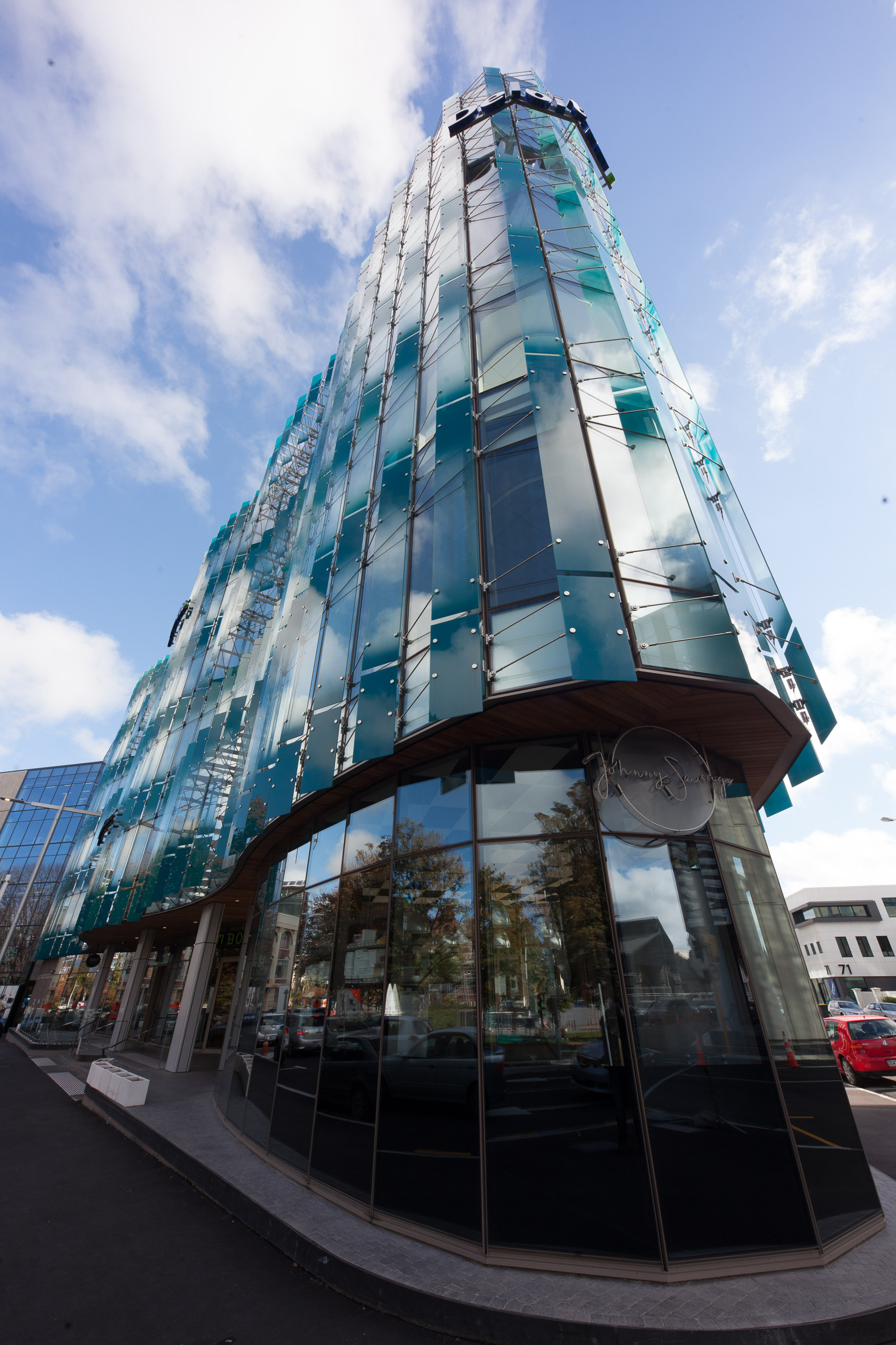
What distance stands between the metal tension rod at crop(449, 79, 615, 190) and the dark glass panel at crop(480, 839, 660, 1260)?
19574mm

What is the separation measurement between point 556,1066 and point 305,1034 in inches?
187

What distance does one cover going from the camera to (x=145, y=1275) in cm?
571

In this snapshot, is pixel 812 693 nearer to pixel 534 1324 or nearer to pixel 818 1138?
pixel 818 1138

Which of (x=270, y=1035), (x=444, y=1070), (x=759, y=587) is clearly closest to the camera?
(x=444, y=1070)

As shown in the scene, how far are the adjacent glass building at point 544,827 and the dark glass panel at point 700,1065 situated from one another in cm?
3

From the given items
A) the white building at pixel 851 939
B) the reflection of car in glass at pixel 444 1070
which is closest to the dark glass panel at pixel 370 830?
the reflection of car in glass at pixel 444 1070

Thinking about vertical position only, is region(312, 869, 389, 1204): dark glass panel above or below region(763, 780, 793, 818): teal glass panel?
below

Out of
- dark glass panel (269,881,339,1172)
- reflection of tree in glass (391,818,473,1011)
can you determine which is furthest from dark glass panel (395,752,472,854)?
dark glass panel (269,881,339,1172)

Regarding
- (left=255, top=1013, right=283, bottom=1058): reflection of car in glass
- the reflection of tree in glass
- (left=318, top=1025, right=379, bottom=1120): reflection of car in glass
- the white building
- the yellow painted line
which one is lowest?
the yellow painted line

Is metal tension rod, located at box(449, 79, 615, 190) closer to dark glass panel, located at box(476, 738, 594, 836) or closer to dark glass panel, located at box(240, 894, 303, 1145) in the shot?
dark glass panel, located at box(476, 738, 594, 836)

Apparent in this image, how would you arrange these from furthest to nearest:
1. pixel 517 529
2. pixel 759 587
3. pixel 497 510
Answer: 1. pixel 759 587
2. pixel 497 510
3. pixel 517 529

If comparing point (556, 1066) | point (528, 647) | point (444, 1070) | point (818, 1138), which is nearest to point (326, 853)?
point (444, 1070)

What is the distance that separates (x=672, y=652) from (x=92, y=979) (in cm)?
4858

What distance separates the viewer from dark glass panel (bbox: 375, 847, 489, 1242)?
6156 millimetres
